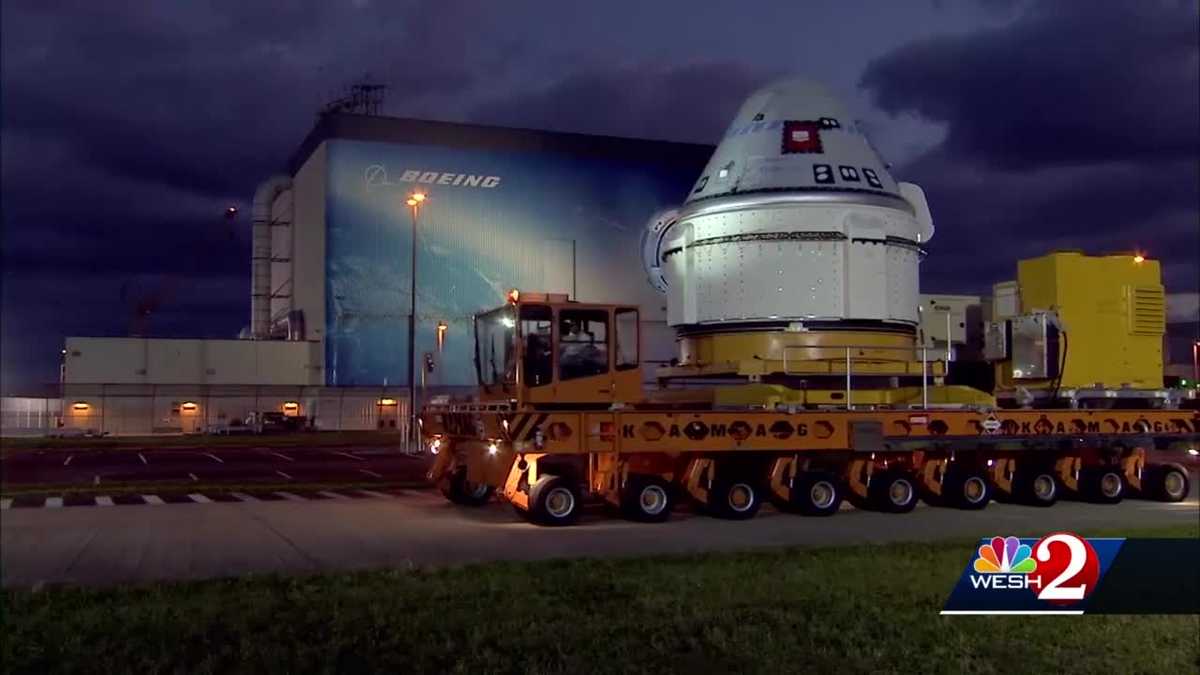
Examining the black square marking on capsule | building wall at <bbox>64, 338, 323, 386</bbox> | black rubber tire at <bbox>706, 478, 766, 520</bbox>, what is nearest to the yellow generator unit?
the black square marking on capsule

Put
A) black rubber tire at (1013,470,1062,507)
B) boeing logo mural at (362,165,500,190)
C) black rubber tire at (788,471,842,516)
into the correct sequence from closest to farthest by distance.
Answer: black rubber tire at (788,471,842,516), black rubber tire at (1013,470,1062,507), boeing logo mural at (362,165,500,190)

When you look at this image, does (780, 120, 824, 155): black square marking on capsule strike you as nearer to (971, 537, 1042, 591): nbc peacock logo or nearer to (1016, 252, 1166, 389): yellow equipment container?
(1016, 252, 1166, 389): yellow equipment container

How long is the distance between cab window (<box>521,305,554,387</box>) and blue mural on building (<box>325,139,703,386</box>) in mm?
38763

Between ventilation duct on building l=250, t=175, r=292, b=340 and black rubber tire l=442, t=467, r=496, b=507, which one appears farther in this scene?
ventilation duct on building l=250, t=175, r=292, b=340

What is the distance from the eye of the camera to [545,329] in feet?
60.7

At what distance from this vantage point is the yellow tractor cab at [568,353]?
60.2 ft

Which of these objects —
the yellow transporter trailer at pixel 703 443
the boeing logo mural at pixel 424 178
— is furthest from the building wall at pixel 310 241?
the yellow transporter trailer at pixel 703 443

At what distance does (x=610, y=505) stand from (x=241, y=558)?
692 centimetres

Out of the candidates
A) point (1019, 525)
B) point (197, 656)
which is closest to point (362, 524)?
point (197, 656)

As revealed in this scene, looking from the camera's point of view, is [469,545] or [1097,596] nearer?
[1097,596]

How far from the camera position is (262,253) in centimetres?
7275

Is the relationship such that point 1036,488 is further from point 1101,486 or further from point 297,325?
point 297,325

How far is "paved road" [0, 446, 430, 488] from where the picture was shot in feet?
94.8

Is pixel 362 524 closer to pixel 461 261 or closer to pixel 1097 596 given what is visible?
pixel 1097 596
